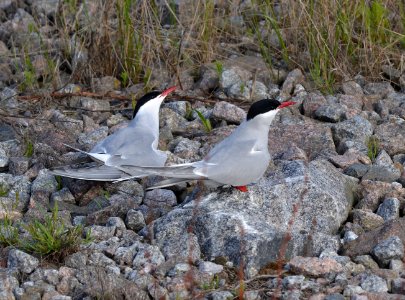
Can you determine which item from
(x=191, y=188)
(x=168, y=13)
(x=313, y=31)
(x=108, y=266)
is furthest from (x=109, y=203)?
(x=168, y=13)

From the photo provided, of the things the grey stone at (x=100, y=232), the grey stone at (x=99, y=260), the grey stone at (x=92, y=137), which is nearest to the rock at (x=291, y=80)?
the grey stone at (x=92, y=137)

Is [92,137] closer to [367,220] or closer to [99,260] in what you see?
[99,260]

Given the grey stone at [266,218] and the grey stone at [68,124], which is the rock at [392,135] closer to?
the grey stone at [266,218]

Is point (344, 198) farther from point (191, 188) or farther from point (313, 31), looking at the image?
point (313, 31)

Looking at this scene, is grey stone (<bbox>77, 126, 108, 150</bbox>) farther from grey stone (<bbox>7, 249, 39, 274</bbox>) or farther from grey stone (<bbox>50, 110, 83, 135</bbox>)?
grey stone (<bbox>7, 249, 39, 274</bbox>)

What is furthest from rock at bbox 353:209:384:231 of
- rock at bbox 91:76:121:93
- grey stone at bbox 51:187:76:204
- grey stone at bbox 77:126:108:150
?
rock at bbox 91:76:121:93

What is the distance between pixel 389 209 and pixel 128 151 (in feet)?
4.59

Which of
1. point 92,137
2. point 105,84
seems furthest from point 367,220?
point 105,84

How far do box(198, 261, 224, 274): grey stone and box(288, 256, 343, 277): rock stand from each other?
293mm

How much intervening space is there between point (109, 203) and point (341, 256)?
4.03 feet

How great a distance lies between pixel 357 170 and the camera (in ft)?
15.9

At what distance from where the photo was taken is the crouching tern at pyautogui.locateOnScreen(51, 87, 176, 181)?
15.5 ft

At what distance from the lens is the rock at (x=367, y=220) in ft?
14.2

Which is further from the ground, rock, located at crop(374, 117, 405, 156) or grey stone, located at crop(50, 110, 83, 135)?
rock, located at crop(374, 117, 405, 156)
